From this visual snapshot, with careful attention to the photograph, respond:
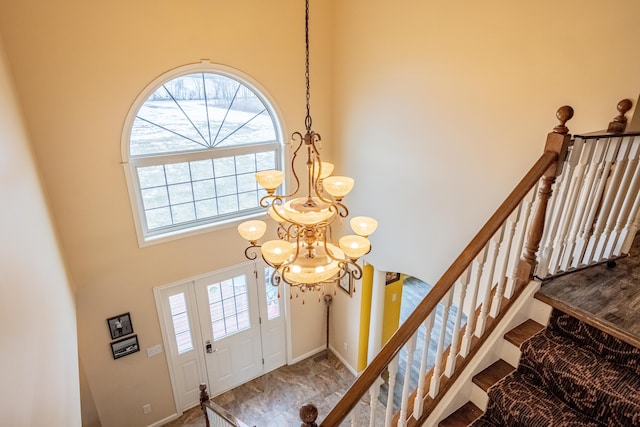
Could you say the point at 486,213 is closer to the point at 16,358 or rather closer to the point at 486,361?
the point at 486,361

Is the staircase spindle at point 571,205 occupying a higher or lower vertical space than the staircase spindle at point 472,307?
higher

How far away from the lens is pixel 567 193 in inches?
82.0

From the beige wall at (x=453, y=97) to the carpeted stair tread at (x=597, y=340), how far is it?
131 cm

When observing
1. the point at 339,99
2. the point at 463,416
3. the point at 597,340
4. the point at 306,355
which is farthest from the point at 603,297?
the point at 306,355

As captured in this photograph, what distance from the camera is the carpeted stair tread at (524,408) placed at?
179 centimetres

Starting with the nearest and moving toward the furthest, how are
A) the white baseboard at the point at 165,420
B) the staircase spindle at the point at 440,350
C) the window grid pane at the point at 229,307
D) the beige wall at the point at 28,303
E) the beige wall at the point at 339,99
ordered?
the beige wall at the point at 28,303, the staircase spindle at the point at 440,350, the beige wall at the point at 339,99, the white baseboard at the point at 165,420, the window grid pane at the point at 229,307

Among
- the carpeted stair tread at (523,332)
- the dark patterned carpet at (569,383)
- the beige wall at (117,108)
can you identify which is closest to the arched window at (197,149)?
the beige wall at (117,108)

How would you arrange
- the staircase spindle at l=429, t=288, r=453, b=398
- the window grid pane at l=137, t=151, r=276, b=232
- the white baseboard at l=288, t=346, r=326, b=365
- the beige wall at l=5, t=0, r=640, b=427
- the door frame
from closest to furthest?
the staircase spindle at l=429, t=288, r=453, b=398, the beige wall at l=5, t=0, r=640, b=427, the window grid pane at l=137, t=151, r=276, b=232, the door frame, the white baseboard at l=288, t=346, r=326, b=365

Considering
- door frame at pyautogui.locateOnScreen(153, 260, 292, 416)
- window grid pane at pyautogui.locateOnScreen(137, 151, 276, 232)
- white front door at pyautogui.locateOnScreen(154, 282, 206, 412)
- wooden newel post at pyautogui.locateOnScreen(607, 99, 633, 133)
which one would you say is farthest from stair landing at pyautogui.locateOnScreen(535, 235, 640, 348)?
white front door at pyautogui.locateOnScreen(154, 282, 206, 412)

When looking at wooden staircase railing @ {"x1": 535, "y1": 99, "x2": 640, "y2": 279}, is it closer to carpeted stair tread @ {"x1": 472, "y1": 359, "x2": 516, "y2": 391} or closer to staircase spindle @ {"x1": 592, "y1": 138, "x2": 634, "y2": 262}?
staircase spindle @ {"x1": 592, "y1": 138, "x2": 634, "y2": 262}

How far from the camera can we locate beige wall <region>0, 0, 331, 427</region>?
327cm

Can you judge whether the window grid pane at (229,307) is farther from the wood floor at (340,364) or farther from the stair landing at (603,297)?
the stair landing at (603,297)

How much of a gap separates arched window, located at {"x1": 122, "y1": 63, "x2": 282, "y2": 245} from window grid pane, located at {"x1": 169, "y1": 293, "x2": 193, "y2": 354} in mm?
968

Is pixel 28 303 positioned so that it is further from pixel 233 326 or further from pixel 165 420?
pixel 165 420
